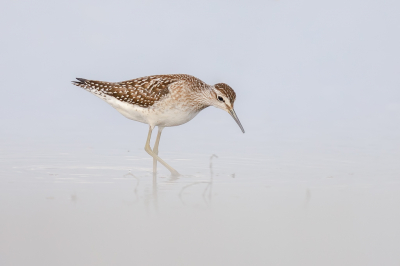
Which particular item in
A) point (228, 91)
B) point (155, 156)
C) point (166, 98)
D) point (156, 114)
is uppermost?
point (228, 91)

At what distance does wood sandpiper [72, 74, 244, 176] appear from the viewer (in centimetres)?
1245

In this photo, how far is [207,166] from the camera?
12.9m

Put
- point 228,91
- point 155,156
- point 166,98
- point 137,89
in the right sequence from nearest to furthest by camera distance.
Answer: point 228,91, point 166,98, point 137,89, point 155,156

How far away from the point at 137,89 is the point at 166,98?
2.17 feet

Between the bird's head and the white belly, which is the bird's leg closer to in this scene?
the white belly

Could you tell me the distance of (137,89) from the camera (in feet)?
41.9

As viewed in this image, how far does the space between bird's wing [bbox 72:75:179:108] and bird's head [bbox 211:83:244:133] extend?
852 mm

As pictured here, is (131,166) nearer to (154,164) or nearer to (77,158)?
(154,164)

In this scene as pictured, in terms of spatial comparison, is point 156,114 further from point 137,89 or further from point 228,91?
point 228,91

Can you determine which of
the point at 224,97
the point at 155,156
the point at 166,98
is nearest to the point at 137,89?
the point at 166,98

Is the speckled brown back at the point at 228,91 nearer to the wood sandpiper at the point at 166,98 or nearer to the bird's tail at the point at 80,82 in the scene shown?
the wood sandpiper at the point at 166,98

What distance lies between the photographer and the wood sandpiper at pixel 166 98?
40.9 ft

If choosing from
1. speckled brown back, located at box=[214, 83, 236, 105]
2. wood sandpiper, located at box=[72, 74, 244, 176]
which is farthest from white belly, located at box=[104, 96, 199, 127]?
speckled brown back, located at box=[214, 83, 236, 105]

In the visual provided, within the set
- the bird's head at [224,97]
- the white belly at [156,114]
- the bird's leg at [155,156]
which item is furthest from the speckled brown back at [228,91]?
the bird's leg at [155,156]
